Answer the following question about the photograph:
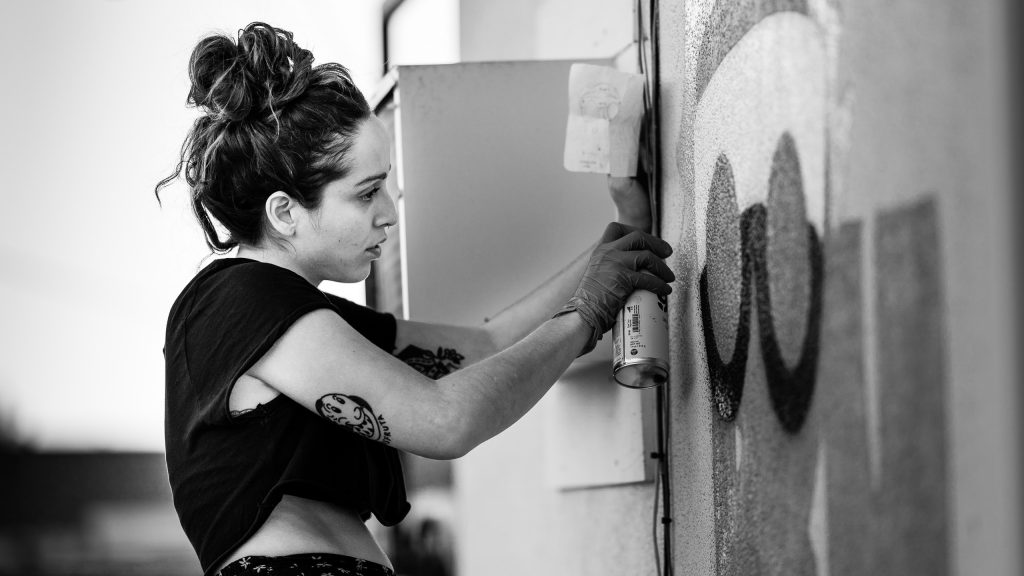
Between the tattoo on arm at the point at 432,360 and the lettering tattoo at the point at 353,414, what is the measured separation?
0.54m

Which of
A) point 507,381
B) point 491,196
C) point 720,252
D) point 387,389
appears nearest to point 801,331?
point 720,252

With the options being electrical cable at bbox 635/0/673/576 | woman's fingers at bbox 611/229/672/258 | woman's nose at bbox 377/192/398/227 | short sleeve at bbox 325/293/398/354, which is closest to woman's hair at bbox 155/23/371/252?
woman's nose at bbox 377/192/398/227

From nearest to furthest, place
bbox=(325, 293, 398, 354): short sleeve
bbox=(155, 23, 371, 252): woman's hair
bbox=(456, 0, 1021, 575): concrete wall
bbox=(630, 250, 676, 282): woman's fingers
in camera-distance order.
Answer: bbox=(456, 0, 1021, 575): concrete wall → bbox=(155, 23, 371, 252): woman's hair → bbox=(630, 250, 676, 282): woman's fingers → bbox=(325, 293, 398, 354): short sleeve

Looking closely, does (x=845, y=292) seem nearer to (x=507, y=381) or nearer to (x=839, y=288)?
(x=839, y=288)

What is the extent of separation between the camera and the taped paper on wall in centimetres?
248

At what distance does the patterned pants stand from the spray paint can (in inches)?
24.1

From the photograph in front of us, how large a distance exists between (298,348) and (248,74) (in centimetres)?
55

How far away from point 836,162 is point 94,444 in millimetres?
5843

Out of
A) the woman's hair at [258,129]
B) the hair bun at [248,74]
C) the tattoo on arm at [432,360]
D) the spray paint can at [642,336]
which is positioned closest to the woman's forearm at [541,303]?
the tattoo on arm at [432,360]

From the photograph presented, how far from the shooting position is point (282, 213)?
83.6 inches

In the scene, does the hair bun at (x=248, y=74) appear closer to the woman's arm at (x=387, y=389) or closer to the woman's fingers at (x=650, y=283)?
the woman's arm at (x=387, y=389)

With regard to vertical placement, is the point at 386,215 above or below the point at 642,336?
above

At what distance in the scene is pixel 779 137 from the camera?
1.70m

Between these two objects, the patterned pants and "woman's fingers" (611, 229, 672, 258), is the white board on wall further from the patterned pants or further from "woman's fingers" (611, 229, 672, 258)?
the patterned pants
